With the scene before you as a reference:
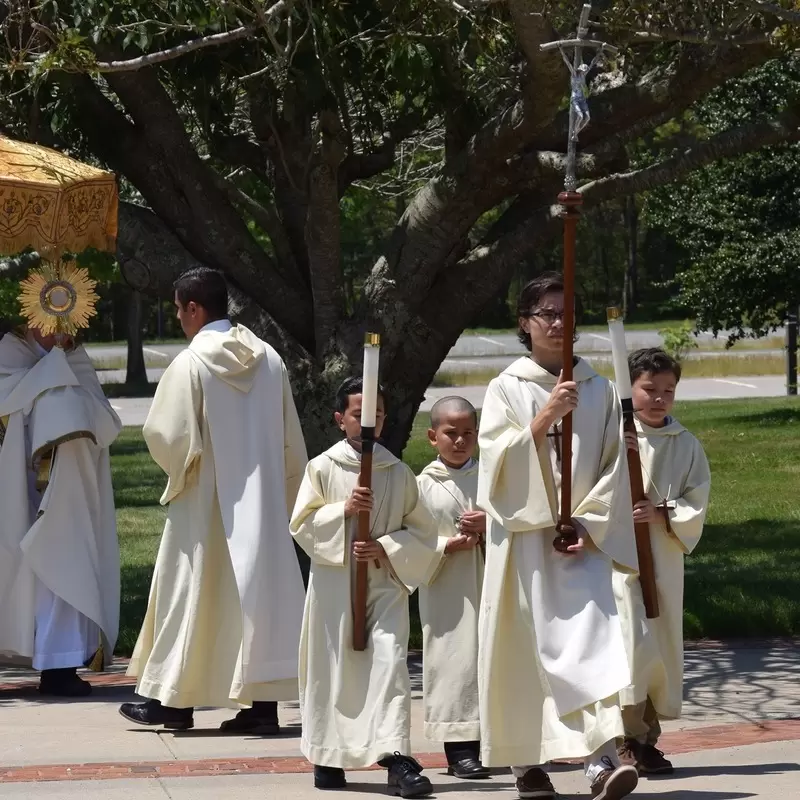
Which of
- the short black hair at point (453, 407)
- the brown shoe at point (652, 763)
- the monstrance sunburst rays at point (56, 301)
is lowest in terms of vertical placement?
the brown shoe at point (652, 763)

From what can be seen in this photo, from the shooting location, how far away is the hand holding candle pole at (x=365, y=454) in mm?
5969

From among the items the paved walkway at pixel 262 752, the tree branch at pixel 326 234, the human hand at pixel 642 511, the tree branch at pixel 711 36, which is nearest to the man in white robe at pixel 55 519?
the paved walkway at pixel 262 752

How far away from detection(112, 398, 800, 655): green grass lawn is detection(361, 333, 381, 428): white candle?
384 centimetres

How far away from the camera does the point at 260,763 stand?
6.67 m

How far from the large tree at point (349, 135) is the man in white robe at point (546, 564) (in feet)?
10.3

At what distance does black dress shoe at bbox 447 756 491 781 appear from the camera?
6.40 meters

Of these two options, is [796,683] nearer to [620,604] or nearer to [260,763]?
[620,604]

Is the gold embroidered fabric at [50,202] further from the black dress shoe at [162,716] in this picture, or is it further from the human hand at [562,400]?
the human hand at [562,400]

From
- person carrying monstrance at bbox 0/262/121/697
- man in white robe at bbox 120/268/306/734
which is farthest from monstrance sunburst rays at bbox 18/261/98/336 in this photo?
man in white robe at bbox 120/268/306/734

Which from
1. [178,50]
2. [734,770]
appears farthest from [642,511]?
[178,50]

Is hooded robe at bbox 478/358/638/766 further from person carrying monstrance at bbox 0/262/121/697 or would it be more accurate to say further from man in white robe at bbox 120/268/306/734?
person carrying monstrance at bbox 0/262/121/697

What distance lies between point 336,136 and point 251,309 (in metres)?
1.23

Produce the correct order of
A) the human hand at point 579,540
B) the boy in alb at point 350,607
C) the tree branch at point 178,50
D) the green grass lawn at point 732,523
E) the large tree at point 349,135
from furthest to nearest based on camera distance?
1. the green grass lawn at point 732,523
2. the large tree at point 349,135
3. the tree branch at point 178,50
4. the boy in alb at point 350,607
5. the human hand at point 579,540

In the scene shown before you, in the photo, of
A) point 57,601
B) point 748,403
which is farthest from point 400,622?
point 748,403
